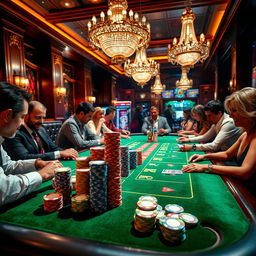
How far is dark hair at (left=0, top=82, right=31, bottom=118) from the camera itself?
1174 mm

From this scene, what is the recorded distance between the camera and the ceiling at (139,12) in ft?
13.8

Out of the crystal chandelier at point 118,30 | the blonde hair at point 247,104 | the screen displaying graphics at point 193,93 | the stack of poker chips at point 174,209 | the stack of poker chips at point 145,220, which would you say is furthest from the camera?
the screen displaying graphics at point 193,93

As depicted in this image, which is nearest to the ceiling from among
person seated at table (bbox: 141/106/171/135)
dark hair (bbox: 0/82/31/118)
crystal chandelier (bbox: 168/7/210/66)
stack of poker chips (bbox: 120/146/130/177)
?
crystal chandelier (bbox: 168/7/210/66)

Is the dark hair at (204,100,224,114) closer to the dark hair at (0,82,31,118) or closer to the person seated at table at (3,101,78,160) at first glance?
the person seated at table at (3,101,78,160)

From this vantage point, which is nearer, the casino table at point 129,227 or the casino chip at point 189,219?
the casino table at point 129,227

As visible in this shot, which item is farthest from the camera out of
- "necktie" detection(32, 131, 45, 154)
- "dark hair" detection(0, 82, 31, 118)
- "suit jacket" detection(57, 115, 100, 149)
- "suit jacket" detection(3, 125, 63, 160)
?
"suit jacket" detection(57, 115, 100, 149)

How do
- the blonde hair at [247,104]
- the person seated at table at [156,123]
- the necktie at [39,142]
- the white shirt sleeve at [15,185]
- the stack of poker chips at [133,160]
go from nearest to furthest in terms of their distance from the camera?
the white shirt sleeve at [15,185] < the blonde hair at [247,104] < the stack of poker chips at [133,160] < the necktie at [39,142] < the person seated at table at [156,123]

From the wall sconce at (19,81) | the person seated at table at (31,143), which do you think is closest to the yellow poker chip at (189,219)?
the person seated at table at (31,143)

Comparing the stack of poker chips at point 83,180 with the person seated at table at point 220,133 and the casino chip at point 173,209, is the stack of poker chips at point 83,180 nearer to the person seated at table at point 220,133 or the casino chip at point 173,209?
the casino chip at point 173,209

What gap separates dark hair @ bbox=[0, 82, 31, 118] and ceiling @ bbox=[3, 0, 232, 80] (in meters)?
3.32

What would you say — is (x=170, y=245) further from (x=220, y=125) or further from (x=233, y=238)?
(x=220, y=125)

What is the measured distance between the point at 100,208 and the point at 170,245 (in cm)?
40

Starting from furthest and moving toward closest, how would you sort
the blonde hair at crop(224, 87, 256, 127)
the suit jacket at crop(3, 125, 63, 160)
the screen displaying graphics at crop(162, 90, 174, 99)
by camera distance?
the screen displaying graphics at crop(162, 90, 174, 99), the suit jacket at crop(3, 125, 63, 160), the blonde hair at crop(224, 87, 256, 127)

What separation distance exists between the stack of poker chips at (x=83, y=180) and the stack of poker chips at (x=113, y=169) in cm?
14
